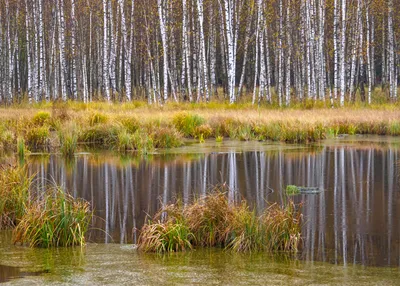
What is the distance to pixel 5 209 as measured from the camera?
34.9ft

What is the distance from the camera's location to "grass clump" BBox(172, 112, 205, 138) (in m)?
24.3

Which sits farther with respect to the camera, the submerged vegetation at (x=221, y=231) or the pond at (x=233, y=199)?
the submerged vegetation at (x=221, y=231)

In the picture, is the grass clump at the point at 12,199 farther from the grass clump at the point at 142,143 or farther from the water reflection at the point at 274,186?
the grass clump at the point at 142,143

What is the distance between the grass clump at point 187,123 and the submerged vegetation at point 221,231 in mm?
14729

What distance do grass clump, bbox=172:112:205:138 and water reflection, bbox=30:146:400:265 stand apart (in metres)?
4.33

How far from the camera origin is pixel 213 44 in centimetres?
3856

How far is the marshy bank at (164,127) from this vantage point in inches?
849

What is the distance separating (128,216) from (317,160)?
322 inches

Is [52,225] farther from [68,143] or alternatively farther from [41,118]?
[41,118]

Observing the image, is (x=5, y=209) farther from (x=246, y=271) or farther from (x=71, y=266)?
(x=246, y=271)

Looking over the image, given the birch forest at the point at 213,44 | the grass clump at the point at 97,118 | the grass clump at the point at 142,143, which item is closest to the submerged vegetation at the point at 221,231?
the grass clump at the point at 142,143

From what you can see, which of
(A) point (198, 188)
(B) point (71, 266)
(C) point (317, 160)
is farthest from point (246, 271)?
(C) point (317, 160)

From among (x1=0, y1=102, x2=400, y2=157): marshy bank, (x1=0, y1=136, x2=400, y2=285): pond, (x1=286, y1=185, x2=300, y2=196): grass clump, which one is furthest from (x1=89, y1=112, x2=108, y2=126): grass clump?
(x1=286, y1=185, x2=300, y2=196): grass clump

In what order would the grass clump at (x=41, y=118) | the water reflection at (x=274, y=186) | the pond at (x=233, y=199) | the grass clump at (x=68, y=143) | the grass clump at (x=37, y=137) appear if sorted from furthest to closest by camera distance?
the grass clump at (x=41, y=118) < the grass clump at (x=37, y=137) < the grass clump at (x=68, y=143) < the water reflection at (x=274, y=186) < the pond at (x=233, y=199)
